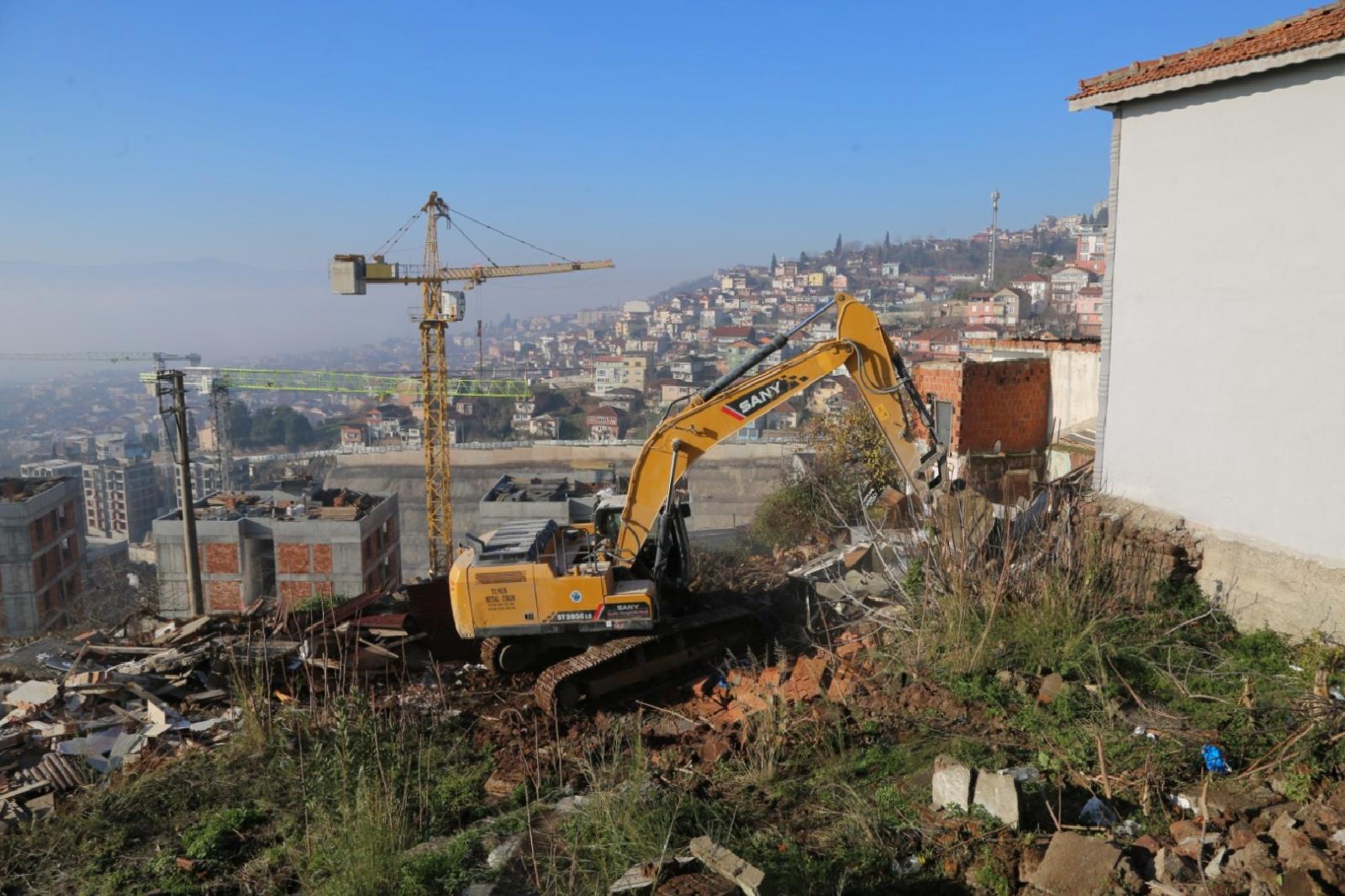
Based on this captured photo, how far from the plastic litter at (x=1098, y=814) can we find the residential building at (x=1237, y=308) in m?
4.47

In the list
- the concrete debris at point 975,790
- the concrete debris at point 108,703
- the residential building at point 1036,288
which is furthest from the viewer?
the residential building at point 1036,288

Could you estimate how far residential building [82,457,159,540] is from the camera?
82688 millimetres

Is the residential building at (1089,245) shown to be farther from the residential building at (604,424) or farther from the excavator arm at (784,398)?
the excavator arm at (784,398)

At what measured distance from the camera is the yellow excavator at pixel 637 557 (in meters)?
9.47

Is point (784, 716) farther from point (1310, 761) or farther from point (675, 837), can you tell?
point (1310, 761)

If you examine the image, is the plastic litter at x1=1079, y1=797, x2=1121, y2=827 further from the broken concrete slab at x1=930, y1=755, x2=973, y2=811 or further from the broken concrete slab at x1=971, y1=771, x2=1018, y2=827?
the broken concrete slab at x1=930, y1=755, x2=973, y2=811

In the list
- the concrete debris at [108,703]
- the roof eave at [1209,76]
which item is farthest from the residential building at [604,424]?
the roof eave at [1209,76]

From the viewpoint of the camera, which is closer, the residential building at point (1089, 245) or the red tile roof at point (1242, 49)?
the red tile roof at point (1242, 49)

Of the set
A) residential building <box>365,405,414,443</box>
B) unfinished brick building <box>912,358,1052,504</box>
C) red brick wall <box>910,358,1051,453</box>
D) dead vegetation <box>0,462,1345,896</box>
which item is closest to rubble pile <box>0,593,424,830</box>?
dead vegetation <box>0,462,1345,896</box>

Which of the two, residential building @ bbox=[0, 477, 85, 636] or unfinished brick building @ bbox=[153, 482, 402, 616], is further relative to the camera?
residential building @ bbox=[0, 477, 85, 636]

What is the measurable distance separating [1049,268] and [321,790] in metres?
117

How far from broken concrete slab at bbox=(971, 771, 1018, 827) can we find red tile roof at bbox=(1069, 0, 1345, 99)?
23.7ft

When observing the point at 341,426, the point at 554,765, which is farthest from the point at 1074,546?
the point at 341,426

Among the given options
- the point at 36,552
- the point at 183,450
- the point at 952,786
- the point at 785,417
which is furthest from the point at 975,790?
the point at 785,417
